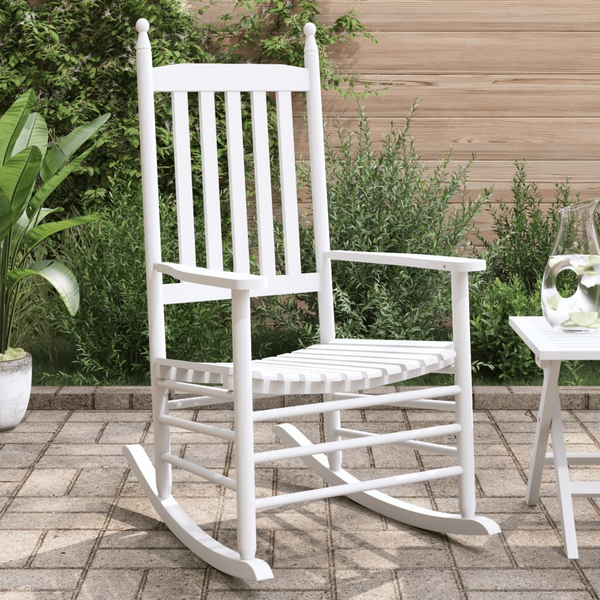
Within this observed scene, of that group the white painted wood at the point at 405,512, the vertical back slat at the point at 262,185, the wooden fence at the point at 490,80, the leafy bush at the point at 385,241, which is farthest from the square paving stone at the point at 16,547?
the wooden fence at the point at 490,80

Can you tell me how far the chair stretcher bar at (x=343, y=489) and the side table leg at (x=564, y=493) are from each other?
23 centimetres

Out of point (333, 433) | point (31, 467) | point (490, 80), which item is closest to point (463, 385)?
point (333, 433)

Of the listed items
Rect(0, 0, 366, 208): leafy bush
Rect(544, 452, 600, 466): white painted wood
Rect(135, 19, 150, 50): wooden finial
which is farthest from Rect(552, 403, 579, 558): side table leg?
Rect(0, 0, 366, 208): leafy bush

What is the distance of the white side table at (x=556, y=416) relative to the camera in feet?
6.28

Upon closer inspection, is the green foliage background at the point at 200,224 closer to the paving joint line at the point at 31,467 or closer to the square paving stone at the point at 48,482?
the paving joint line at the point at 31,467

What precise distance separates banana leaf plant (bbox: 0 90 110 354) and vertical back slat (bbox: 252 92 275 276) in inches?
29.5

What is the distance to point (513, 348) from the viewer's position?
12.0 feet

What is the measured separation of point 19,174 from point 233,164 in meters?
0.79

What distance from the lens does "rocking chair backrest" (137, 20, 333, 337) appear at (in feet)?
7.64

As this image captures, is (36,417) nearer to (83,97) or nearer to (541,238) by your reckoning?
(83,97)

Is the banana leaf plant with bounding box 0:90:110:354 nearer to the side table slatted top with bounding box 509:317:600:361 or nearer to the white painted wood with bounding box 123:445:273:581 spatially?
the white painted wood with bounding box 123:445:273:581

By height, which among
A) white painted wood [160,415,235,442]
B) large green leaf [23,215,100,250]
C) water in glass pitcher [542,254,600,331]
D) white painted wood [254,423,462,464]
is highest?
large green leaf [23,215,100,250]

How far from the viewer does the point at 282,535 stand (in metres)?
2.27

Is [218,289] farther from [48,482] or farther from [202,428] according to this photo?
[48,482]
